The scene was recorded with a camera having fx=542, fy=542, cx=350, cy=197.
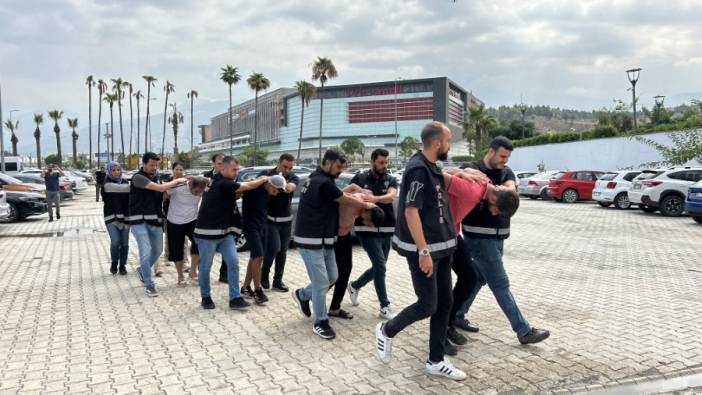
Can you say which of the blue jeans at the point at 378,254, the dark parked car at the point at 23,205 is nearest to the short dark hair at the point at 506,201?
the blue jeans at the point at 378,254

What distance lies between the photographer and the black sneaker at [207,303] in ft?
19.4

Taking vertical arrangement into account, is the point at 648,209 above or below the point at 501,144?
below

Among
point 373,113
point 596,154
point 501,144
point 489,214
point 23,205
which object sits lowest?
point 23,205

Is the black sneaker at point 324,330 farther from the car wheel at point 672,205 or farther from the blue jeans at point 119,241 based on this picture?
the car wheel at point 672,205

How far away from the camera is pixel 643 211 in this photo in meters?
18.0

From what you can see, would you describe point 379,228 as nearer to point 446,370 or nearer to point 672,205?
point 446,370

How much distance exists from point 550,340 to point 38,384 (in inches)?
162

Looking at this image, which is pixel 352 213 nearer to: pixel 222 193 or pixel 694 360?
pixel 222 193

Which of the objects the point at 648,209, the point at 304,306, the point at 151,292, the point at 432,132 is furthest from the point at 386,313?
the point at 648,209

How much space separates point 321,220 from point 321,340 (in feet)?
3.53

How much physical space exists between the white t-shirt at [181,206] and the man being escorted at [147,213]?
15 centimetres

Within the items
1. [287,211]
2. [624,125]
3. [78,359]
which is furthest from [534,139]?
[78,359]

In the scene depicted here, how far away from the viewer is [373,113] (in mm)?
136500

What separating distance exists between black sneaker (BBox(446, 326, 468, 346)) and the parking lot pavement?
7 centimetres
